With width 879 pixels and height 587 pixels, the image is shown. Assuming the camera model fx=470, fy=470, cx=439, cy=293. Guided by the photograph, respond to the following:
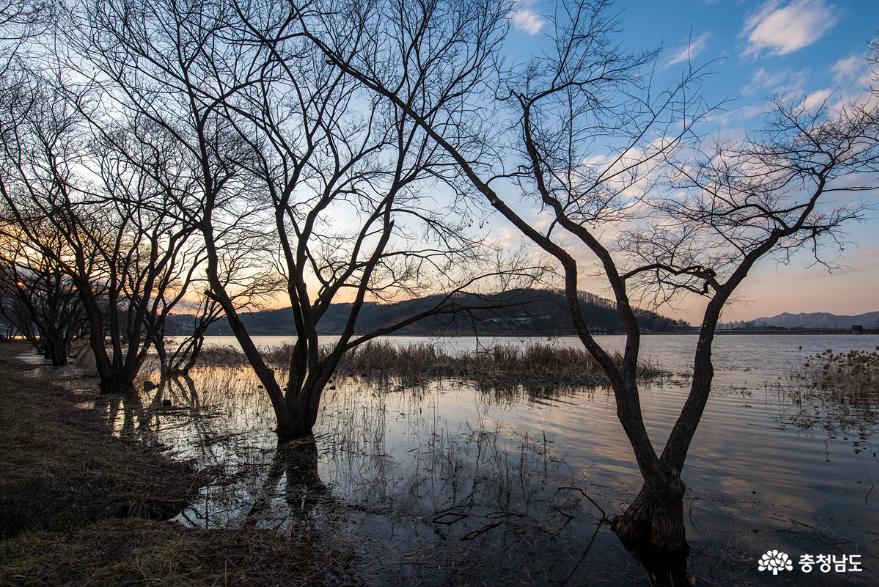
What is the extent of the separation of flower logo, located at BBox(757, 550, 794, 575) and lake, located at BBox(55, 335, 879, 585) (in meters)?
0.09

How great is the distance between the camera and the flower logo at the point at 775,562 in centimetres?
462

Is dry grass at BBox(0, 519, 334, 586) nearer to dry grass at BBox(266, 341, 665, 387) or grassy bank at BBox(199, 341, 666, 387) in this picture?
grassy bank at BBox(199, 341, 666, 387)

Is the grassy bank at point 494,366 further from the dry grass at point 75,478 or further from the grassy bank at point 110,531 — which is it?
the grassy bank at point 110,531

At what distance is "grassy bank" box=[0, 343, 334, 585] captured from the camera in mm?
3576

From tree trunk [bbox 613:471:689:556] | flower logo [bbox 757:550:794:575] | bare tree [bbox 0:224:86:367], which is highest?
bare tree [bbox 0:224:86:367]

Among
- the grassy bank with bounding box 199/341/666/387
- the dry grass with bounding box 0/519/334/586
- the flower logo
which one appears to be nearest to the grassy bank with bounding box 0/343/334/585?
the dry grass with bounding box 0/519/334/586

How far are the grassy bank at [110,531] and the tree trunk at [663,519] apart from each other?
322cm

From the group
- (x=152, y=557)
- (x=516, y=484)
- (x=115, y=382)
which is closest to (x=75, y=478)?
(x=152, y=557)

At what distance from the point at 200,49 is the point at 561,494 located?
9.59 m

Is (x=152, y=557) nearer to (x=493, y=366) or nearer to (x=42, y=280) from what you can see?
(x=493, y=366)

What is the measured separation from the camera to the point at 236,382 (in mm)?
20016

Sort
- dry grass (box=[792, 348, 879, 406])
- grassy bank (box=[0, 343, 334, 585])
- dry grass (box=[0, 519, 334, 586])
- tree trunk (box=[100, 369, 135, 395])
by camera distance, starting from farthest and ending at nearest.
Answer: tree trunk (box=[100, 369, 135, 395])
dry grass (box=[792, 348, 879, 406])
grassy bank (box=[0, 343, 334, 585])
dry grass (box=[0, 519, 334, 586])

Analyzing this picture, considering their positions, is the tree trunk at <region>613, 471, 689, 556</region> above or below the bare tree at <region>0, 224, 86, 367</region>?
below

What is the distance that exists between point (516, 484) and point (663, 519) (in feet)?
8.28
